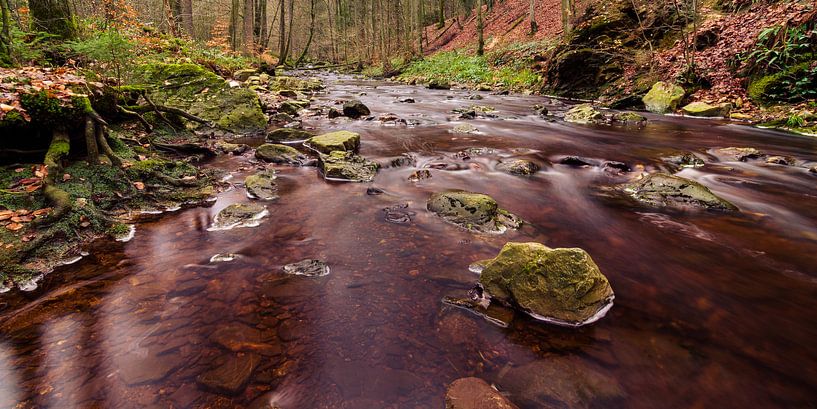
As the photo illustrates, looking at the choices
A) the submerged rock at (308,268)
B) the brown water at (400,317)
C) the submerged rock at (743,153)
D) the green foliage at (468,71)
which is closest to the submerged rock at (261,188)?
the brown water at (400,317)

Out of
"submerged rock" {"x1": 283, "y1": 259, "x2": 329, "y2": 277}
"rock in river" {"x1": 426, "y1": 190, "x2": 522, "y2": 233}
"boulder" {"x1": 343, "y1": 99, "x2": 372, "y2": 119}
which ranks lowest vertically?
"submerged rock" {"x1": 283, "y1": 259, "x2": 329, "y2": 277}

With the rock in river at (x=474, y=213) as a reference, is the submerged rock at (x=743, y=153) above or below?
above

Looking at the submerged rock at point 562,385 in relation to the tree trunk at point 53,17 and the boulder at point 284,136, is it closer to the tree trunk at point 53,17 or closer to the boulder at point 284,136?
the boulder at point 284,136

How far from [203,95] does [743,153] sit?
10821 millimetres

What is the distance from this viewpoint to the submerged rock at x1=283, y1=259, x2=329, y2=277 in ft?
9.96

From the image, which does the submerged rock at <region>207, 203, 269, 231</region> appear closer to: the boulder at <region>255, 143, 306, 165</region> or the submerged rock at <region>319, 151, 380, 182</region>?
the submerged rock at <region>319, 151, 380, 182</region>

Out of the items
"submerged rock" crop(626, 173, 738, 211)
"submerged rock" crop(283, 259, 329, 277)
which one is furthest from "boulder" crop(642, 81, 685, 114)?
"submerged rock" crop(283, 259, 329, 277)

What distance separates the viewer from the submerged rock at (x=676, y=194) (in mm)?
4504

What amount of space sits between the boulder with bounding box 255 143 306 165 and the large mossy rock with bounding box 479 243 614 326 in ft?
15.3

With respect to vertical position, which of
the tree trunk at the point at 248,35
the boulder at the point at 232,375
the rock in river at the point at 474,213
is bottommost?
the boulder at the point at 232,375

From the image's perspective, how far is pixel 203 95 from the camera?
822cm

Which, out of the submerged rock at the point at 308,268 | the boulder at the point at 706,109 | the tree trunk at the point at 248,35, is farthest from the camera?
the tree trunk at the point at 248,35

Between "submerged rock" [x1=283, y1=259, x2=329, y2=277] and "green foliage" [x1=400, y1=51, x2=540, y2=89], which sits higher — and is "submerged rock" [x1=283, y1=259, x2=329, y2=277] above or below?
below

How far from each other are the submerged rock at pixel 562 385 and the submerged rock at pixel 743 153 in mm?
6910
